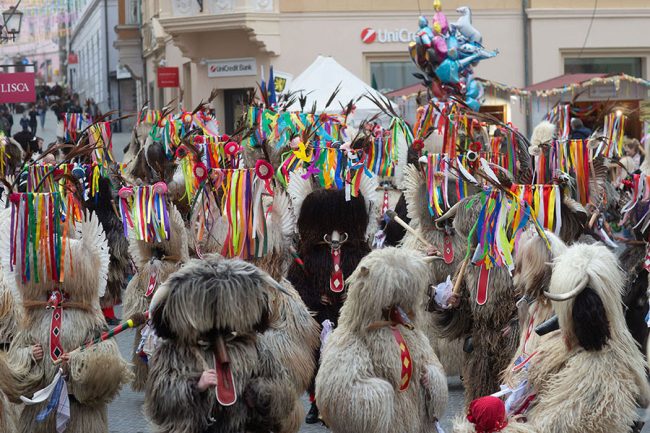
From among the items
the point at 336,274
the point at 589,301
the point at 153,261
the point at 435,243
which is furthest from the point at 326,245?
the point at 589,301

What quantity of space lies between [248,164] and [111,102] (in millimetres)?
32566

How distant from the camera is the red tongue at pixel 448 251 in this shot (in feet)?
27.2

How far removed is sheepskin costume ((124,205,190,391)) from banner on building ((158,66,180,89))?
1994cm

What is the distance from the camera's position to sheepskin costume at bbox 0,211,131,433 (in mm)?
6250

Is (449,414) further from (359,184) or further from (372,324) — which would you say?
(372,324)

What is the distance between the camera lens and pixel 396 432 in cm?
568

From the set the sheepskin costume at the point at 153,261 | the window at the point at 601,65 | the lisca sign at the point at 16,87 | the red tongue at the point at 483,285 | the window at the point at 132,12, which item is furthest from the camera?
the window at the point at 132,12

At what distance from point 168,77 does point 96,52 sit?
21205 millimetres

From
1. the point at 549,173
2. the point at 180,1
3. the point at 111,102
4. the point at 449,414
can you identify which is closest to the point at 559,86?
the point at 180,1

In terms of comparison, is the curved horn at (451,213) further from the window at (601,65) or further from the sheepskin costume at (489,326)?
the window at (601,65)

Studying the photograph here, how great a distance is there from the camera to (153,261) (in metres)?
8.27

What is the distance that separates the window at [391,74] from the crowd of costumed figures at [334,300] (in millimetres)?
13964

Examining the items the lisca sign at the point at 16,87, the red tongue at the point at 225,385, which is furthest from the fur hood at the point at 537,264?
the lisca sign at the point at 16,87

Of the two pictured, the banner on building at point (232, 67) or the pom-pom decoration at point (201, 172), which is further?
the banner on building at point (232, 67)
